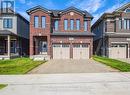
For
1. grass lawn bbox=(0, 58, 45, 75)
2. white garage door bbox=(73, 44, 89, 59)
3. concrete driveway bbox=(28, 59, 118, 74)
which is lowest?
concrete driveway bbox=(28, 59, 118, 74)

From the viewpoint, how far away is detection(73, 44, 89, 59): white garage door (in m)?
37.8

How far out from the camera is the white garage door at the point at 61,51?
1485 inches

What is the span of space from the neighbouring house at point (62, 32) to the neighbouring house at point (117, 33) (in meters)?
3.42

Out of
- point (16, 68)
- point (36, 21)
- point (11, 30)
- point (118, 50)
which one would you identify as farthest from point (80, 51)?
point (16, 68)

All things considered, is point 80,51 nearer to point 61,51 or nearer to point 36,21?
point 61,51

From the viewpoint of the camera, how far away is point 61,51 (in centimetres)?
3775

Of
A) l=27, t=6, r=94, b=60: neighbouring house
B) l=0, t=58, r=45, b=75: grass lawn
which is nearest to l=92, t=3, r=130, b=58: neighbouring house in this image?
l=27, t=6, r=94, b=60: neighbouring house

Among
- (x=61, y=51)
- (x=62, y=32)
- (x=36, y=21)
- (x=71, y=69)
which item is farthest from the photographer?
(x=62, y=32)

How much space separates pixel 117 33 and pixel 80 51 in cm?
706

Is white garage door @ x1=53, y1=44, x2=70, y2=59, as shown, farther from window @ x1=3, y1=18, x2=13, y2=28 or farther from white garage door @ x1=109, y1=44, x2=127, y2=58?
window @ x1=3, y1=18, x2=13, y2=28

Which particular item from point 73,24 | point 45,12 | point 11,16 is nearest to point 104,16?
point 73,24

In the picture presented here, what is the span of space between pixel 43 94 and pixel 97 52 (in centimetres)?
3893

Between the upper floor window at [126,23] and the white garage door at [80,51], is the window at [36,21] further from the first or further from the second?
the upper floor window at [126,23]

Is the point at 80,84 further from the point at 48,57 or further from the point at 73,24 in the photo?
the point at 73,24
